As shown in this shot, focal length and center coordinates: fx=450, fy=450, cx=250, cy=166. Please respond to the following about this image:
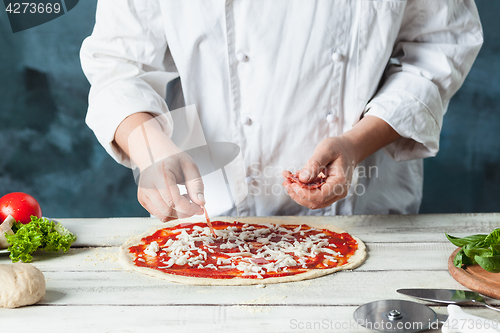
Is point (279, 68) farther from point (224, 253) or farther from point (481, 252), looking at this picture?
point (481, 252)

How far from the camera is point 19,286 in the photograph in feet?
2.63

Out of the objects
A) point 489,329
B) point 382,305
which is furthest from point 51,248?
point 489,329

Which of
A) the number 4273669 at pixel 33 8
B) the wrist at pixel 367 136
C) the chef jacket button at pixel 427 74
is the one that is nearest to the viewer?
the wrist at pixel 367 136

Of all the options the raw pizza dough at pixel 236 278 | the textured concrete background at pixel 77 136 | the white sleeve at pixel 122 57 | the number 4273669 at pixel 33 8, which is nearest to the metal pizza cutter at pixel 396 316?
the raw pizza dough at pixel 236 278

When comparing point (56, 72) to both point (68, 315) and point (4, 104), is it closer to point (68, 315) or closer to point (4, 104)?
point (4, 104)

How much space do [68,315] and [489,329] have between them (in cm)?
69

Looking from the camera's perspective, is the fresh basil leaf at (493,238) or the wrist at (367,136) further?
the wrist at (367,136)

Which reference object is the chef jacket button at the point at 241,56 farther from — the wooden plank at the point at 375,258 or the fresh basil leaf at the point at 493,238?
the fresh basil leaf at the point at 493,238

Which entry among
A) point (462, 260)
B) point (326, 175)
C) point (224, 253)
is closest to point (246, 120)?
point (326, 175)

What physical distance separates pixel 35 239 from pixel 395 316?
0.80 m

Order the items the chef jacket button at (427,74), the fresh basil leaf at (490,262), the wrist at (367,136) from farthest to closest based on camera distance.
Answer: the chef jacket button at (427,74), the wrist at (367,136), the fresh basil leaf at (490,262)

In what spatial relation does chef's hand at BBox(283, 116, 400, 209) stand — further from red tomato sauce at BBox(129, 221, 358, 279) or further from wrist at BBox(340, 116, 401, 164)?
red tomato sauce at BBox(129, 221, 358, 279)

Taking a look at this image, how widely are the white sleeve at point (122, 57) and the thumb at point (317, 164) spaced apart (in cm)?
41

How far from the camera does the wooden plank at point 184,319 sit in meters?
0.76
